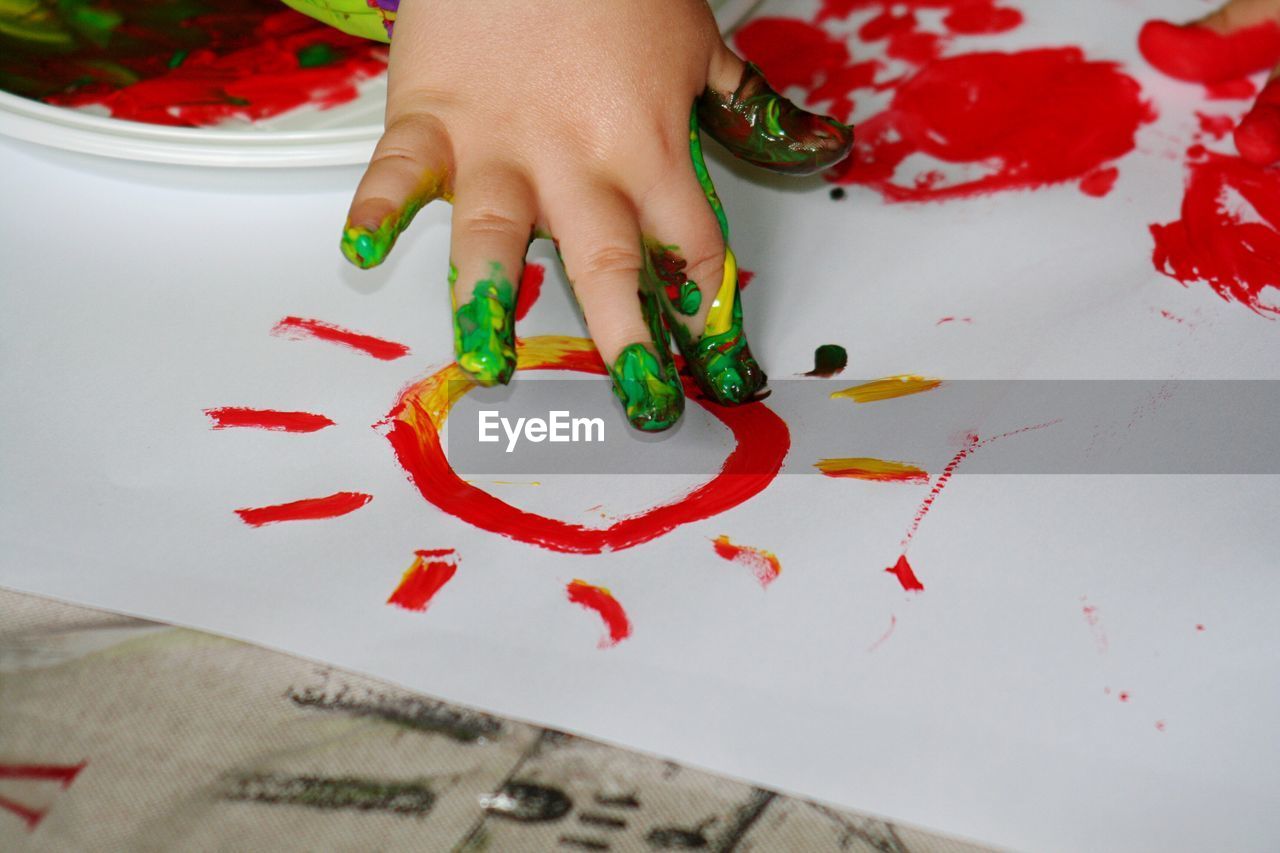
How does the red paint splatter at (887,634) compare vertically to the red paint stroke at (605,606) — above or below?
above

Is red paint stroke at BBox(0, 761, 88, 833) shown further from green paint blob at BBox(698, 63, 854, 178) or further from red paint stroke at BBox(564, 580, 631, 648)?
green paint blob at BBox(698, 63, 854, 178)

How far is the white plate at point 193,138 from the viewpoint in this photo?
62 centimetres

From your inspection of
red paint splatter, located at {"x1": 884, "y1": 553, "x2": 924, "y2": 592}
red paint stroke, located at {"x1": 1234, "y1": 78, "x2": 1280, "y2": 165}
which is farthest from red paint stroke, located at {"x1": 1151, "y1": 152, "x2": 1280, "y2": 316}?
red paint splatter, located at {"x1": 884, "y1": 553, "x2": 924, "y2": 592}

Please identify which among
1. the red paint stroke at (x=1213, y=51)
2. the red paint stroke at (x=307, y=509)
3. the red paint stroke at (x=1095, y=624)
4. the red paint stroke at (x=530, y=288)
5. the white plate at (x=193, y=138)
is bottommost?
the red paint stroke at (x=307, y=509)

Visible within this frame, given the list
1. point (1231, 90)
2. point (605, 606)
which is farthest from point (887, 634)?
point (1231, 90)

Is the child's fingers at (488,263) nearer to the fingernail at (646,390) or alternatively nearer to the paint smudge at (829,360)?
the fingernail at (646,390)

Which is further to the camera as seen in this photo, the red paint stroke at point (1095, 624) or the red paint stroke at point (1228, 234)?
the red paint stroke at point (1228, 234)

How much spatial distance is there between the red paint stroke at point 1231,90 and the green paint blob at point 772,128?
277 millimetres

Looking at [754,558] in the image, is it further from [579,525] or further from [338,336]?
[338,336]

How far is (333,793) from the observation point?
427mm

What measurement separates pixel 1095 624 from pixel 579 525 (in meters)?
0.22

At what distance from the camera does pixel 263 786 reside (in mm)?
429

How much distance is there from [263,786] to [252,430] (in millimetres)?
182

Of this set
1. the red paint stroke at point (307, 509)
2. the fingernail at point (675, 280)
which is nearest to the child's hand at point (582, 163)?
the fingernail at point (675, 280)
